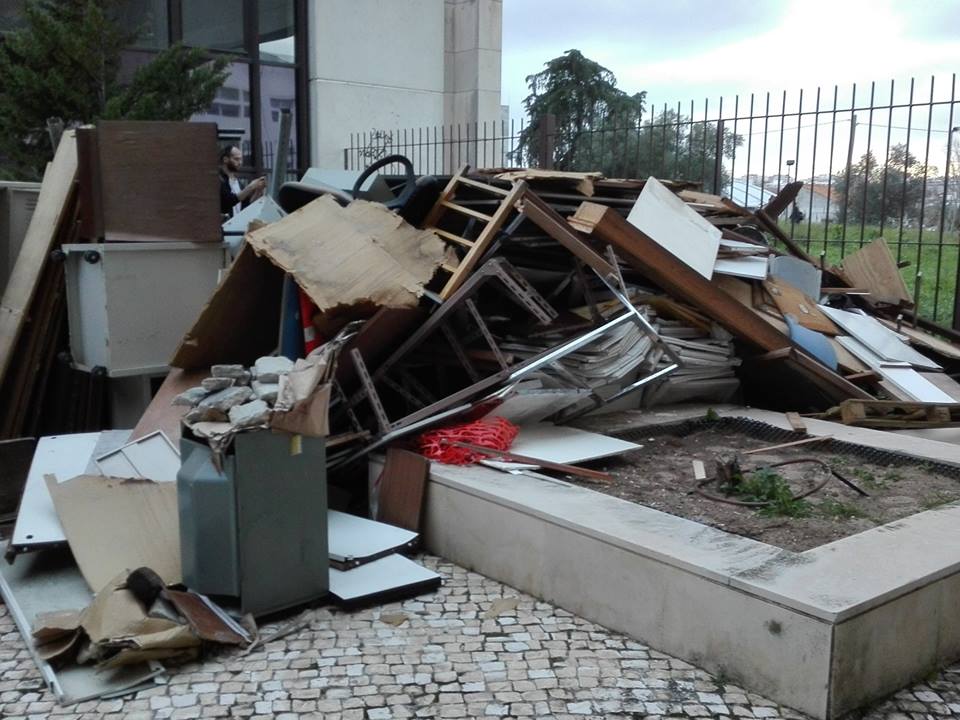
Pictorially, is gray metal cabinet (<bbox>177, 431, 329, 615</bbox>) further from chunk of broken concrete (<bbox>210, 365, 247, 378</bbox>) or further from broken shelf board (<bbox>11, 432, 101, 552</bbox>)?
broken shelf board (<bbox>11, 432, 101, 552</bbox>)

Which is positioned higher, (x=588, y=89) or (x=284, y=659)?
(x=588, y=89)

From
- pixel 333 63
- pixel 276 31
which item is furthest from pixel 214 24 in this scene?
pixel 333 63

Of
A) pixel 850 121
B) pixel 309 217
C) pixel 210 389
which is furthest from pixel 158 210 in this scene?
pixel 850 121

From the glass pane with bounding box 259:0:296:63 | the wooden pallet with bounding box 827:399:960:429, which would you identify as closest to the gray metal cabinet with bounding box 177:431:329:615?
the wooden pallet with bounding box 827:399:960:429

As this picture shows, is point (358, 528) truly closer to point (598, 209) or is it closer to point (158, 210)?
point (598, 209)

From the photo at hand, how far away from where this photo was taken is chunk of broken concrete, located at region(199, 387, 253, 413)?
3641mm

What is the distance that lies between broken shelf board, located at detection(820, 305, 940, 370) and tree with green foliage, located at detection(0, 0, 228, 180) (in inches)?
236

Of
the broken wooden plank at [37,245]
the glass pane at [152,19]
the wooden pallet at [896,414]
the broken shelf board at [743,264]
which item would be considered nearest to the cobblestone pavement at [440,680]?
the wooden pallet at [896,414]

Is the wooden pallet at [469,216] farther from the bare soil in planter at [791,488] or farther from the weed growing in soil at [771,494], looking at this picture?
the weed growing in soil at [771,494]

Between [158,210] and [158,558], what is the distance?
8.77ft

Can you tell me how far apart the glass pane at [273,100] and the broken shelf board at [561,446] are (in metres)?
9.09

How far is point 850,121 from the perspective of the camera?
740 centimetres

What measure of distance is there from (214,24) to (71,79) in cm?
478

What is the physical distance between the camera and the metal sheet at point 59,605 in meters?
3.17
